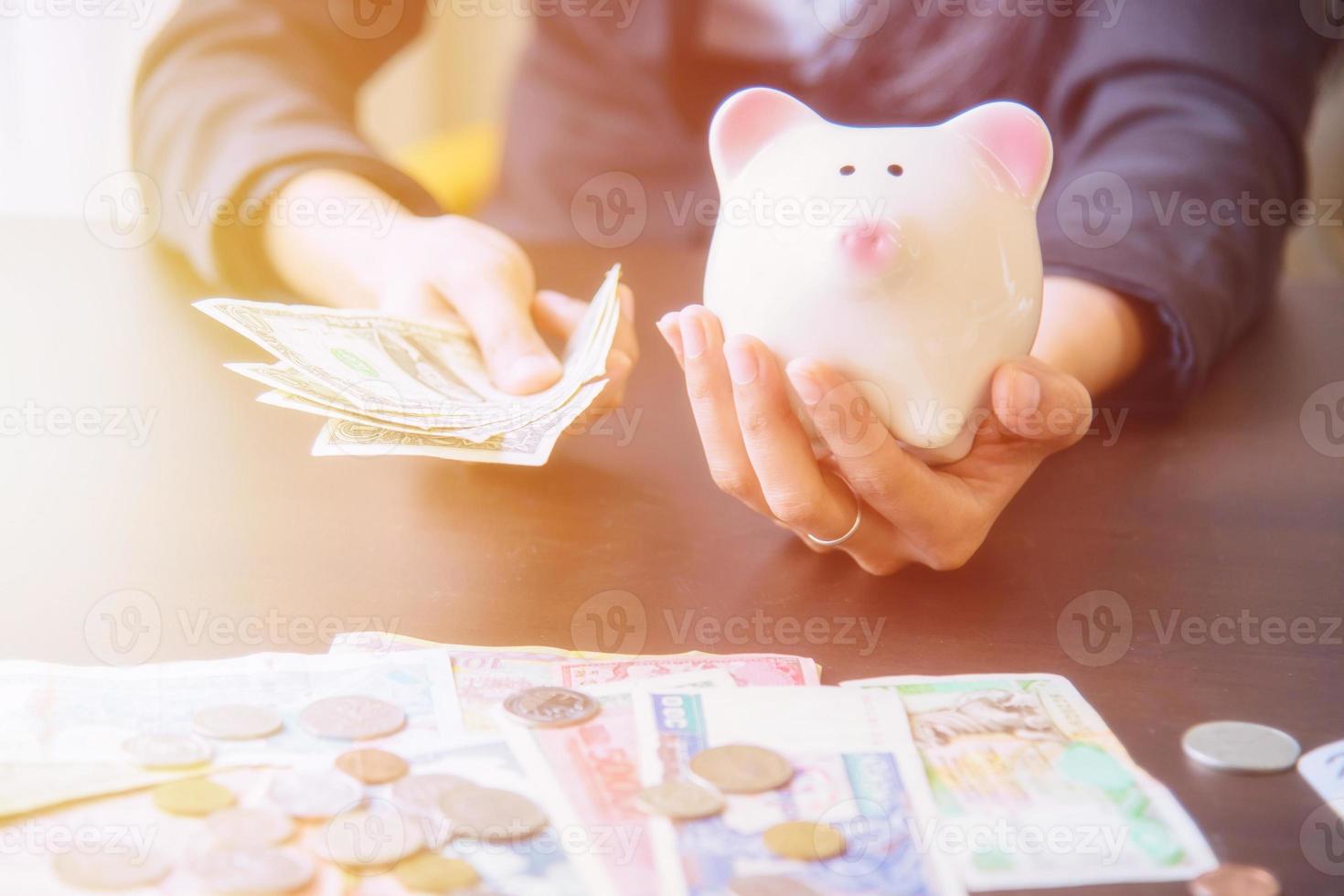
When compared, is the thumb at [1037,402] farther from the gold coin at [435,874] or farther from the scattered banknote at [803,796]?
the gold coin at [435,874]

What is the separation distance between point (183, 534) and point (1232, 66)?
1.18 metres

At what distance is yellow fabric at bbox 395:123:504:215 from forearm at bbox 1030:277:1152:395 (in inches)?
48.8

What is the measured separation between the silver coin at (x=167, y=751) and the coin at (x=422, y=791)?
9 cm

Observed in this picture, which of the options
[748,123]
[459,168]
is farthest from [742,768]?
[459,168]

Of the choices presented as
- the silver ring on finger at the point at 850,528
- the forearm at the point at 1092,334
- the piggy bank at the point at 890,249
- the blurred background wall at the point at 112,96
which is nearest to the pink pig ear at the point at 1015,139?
the piggy bank at the point at 890,249

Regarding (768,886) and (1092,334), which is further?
(1092,334)

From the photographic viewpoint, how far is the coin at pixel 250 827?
0.49 meters

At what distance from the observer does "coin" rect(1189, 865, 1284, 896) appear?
487mm

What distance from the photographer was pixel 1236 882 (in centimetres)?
49

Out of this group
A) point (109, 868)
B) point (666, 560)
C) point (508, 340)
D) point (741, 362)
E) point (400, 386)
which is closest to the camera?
point (109, 868)

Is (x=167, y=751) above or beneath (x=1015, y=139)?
beneath

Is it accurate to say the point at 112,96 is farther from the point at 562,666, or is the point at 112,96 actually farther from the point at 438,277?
the point at 562,666

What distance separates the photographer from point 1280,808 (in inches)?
21.8

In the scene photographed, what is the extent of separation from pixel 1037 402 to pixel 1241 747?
0.22 meters
